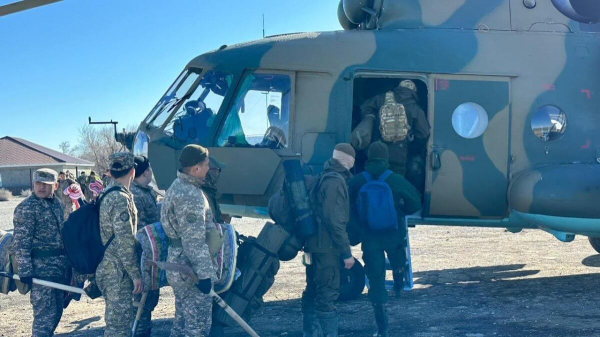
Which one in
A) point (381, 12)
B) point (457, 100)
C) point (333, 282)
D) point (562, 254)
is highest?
point (381, 12)

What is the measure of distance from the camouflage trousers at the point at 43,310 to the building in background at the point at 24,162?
41.1 meters

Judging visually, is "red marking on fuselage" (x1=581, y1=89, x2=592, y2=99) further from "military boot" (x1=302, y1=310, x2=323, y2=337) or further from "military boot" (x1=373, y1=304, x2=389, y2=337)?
"military boot" (x1=302, y1=310, x2=323, y2=337)

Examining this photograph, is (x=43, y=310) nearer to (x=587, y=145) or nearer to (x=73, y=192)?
(x=73, y=192)

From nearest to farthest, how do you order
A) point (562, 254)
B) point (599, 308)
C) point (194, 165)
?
1. point (194, 165)
2. point (599, 308)
3. point (562, 254)

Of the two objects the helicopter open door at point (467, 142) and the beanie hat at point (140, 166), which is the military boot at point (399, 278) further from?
the beanie hat at point (140, 166)

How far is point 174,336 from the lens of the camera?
4.52 metres

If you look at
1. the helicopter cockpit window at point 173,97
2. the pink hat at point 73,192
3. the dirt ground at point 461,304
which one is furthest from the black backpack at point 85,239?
the pink hat at point 73,192

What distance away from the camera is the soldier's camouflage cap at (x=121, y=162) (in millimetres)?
4680

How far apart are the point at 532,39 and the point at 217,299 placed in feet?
14.4

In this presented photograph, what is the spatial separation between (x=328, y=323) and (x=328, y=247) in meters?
0.62

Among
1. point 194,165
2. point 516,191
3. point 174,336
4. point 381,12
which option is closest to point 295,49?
point 381,12

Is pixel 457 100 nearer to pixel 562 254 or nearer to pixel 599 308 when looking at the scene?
pixel 599 308

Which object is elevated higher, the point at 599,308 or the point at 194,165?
the point at 194,165

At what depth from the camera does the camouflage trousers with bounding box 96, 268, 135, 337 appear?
4.55m
